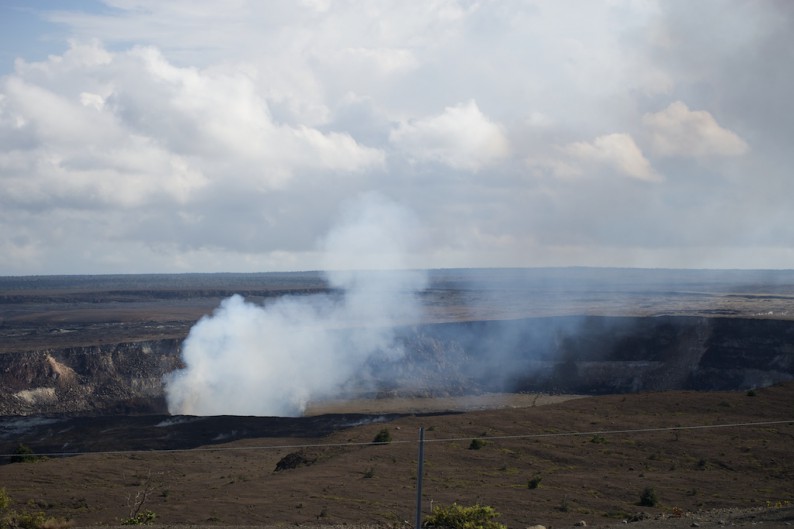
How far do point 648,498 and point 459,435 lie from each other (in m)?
14.1

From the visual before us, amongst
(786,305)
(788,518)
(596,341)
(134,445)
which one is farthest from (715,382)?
(786,305)

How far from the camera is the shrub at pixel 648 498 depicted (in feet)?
94.7

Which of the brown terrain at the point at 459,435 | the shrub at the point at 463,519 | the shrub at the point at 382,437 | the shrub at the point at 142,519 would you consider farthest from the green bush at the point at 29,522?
the shrub at the point at 382,437

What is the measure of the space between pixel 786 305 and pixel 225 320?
93.1 metres

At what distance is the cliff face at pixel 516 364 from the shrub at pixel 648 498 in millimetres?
47237

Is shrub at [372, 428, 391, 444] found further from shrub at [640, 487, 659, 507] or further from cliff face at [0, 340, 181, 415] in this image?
cliff face at [0, 340, 181, 415]

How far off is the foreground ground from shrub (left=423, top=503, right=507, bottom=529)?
2195 millimetres

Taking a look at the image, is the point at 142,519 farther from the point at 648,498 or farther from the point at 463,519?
the point at 648,498

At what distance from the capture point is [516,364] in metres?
85.2

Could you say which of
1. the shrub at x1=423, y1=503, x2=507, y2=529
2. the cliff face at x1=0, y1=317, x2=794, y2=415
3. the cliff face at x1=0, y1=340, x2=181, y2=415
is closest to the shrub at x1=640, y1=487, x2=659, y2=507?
the shrub at x1=423, y1=503, x2=507, y2=529

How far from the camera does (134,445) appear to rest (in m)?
48.6

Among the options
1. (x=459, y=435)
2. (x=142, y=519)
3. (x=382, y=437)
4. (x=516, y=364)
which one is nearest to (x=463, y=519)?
(x=142, y=519)

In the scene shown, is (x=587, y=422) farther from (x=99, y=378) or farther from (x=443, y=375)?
(x=99, y=378)

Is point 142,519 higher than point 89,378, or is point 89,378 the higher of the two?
point 142,519
